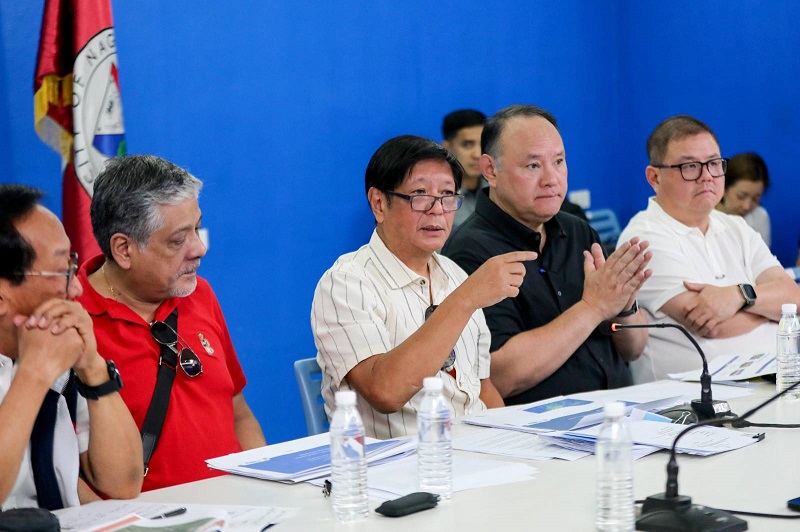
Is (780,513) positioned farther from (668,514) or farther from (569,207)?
(569,207)

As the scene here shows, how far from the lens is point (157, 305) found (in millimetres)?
2516

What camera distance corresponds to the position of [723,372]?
292cm

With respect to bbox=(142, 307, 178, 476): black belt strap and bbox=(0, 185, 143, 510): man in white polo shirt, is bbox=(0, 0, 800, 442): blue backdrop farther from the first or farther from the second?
bbox=(0, 185, 143, 510): man in white polo shirt

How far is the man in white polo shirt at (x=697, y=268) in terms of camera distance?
3414mm

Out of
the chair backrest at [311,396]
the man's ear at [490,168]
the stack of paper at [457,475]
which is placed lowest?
the stack of paper at [457,475]

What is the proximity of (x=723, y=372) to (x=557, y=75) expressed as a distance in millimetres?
3314

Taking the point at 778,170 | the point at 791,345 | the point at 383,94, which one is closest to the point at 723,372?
the point at 791,345

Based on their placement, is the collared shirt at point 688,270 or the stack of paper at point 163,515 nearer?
the stack of paper at point 163,515

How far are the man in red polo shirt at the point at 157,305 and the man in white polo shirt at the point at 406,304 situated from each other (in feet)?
1.10

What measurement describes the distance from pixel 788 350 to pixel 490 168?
1121mm

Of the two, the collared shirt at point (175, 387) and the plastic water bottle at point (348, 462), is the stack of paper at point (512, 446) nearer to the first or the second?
the plastic water bottle at point (348, 462)

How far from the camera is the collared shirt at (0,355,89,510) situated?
196 cm

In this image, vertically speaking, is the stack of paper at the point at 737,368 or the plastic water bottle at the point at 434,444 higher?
the stack of paper at the point at 737,368

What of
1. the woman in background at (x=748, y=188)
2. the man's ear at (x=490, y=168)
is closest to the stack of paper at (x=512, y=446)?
the man's ear at (x=490, y=168)
